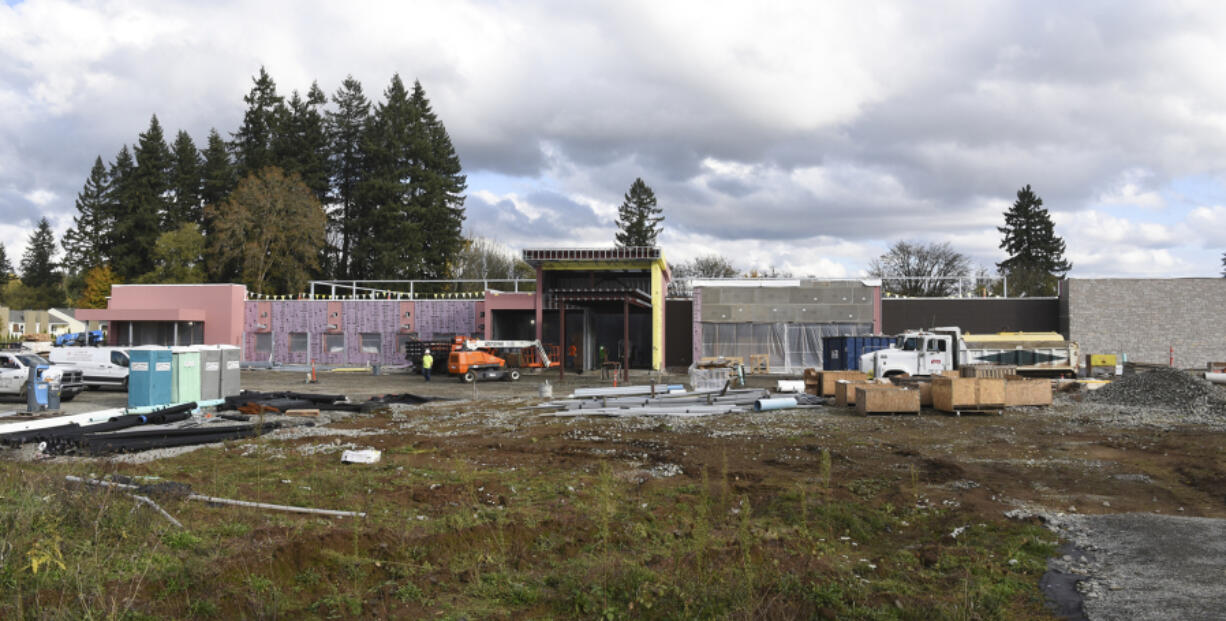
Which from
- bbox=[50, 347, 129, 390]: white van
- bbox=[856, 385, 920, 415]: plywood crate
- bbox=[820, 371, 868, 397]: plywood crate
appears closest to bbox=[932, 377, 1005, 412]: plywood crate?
bbox=[856, 385, 920, 415]: plywood crate

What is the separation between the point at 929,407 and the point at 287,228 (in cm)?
4831

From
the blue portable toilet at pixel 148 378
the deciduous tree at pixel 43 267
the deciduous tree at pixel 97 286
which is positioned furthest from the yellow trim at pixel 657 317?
the deciduous tree at pixel 43 267

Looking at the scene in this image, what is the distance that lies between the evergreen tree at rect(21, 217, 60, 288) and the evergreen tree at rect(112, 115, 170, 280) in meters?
48.1

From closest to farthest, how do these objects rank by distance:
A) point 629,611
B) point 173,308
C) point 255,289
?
point 629,611
point 173,308
point 255,289

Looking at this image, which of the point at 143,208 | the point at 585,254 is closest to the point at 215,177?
the point at 143,208

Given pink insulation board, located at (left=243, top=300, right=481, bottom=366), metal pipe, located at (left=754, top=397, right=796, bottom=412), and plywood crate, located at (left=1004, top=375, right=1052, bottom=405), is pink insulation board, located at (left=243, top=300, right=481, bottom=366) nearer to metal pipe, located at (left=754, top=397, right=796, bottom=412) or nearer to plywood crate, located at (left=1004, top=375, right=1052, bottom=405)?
metal pipe, located at (left=754, top=397, right=796, bottom=412)

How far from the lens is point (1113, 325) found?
139 ft

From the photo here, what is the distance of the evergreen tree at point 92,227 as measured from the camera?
74562mm

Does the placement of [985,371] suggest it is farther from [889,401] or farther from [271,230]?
[271,230]

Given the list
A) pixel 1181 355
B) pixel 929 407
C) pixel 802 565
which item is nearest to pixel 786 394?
pixel 929 407

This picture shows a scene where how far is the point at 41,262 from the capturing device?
111 meters

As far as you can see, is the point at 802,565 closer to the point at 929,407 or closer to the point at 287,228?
the point at 929,407

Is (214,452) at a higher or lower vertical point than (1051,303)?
lower

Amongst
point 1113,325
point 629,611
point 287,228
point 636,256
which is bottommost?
point 629,611
